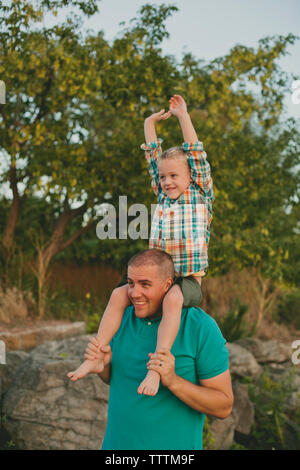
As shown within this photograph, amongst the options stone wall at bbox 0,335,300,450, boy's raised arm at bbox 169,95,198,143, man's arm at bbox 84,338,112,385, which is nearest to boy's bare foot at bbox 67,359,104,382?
man's arm at bbox 84,338,112,385

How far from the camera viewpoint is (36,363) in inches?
182

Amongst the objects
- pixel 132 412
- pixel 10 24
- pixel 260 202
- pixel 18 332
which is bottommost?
pixel 18 332

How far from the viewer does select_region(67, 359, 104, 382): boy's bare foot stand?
2.06m

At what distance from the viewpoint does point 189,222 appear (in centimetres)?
268

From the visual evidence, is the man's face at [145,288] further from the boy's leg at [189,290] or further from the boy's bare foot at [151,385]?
the boy's bare foot at [151,385]

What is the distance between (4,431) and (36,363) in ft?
2.20

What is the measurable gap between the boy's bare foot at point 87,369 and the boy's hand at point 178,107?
4.76 ft

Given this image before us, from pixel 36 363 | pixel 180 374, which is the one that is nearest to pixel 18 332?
pixel 36 363

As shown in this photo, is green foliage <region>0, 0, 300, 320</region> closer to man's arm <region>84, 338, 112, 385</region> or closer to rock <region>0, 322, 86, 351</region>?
rock <region>0, 322, 86, 351</region>

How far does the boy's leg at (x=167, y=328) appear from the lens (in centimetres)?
187

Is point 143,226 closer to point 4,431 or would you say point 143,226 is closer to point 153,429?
point 4,431

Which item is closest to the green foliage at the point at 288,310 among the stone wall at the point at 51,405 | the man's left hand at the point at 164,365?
the stone wall at the point at 51,405

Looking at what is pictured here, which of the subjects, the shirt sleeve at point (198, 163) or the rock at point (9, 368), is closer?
the shirt sleeve at point (198, 163)

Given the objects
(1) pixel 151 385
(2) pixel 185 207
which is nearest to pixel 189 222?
(2) pixel 185 207
